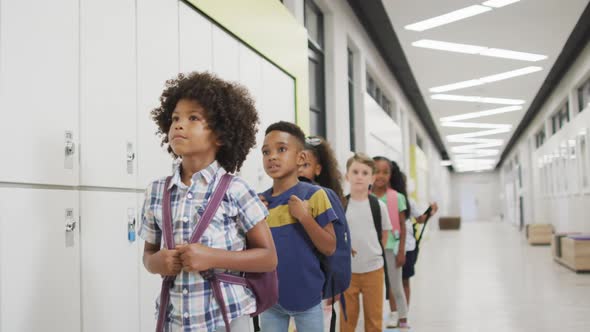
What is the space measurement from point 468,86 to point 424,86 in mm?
1081

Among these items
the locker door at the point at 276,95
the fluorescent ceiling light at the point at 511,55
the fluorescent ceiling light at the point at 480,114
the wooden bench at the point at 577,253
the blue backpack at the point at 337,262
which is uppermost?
the fluorescent ceiling light at the point at 511,55

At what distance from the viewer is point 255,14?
476cm

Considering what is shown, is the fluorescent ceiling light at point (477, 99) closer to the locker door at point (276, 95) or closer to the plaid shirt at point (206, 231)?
the locker door at point (276, 95)

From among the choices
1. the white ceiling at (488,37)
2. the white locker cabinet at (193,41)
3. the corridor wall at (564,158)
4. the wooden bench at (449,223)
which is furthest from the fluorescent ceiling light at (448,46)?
the wooden bench at (449,223)

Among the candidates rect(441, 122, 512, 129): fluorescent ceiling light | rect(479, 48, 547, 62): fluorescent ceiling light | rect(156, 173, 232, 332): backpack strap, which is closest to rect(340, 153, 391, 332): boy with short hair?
rect(156, 173, 232, 332): backpack strap

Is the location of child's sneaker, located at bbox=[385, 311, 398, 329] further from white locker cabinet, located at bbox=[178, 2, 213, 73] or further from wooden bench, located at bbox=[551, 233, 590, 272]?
wooden bench, located at bbox=[551, 233, 590, 272]

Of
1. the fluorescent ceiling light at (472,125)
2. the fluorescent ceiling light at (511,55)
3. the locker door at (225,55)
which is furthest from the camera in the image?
the fluorescent ceiling light at (472,125)

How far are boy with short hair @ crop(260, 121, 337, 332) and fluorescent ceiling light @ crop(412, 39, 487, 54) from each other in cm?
857

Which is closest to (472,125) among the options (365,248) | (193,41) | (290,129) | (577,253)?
(577,253)

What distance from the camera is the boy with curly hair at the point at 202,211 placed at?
150cm

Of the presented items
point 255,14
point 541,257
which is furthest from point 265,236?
point 541,257

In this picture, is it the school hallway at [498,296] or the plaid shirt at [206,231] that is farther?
the school hallway at [498,296]

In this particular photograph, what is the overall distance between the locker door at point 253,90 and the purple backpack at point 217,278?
2.66 m

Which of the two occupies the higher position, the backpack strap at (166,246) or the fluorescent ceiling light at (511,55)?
the fluorescent ceiling light at (511,55)
